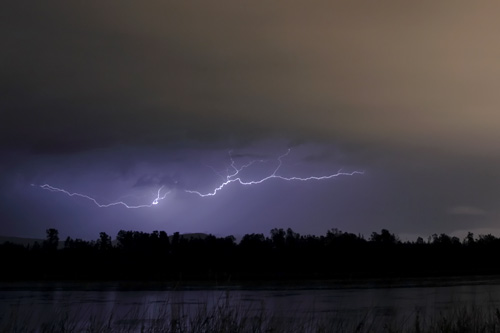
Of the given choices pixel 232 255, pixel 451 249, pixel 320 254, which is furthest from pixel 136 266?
pixel 451 249

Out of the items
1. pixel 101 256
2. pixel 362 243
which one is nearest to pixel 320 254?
pixel 362 243

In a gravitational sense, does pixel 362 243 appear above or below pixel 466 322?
above

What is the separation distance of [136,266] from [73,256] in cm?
1323

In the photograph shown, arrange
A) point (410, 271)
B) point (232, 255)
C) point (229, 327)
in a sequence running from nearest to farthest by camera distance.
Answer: point (229, 327) → point (410, 271) → point (232, 255)

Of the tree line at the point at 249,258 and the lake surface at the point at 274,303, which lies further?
the tree line at the point at 249,258

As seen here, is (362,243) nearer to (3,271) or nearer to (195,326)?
(3,271)

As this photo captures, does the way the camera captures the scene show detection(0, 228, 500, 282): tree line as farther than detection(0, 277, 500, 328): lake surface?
Yes

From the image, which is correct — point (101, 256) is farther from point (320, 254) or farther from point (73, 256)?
point (320, 254)

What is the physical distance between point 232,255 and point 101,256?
27153 mm

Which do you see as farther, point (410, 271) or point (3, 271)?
point (410, 271)

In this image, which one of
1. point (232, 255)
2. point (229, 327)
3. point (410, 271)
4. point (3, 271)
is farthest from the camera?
point (232, 255)

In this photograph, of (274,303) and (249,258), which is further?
(249,258)

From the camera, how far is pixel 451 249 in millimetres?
129625

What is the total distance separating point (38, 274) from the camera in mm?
109375
